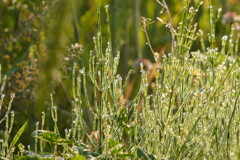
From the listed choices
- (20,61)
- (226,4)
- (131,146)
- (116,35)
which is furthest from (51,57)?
(226,4)

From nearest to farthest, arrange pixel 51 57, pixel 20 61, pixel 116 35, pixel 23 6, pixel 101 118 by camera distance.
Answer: pixel 51 57, pixel 101 118, pixel 20 61, pixel 23 6, pixel 116 35

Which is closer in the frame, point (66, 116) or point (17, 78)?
point (17, 78)

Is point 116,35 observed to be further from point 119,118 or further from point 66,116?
point 119,118

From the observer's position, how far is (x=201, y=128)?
1.68 m

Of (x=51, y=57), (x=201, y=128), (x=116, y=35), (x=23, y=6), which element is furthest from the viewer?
(x=116, y=35)

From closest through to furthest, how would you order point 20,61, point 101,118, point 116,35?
point 101,118, point 20,61, point 116,35

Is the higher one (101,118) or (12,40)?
(12,40)

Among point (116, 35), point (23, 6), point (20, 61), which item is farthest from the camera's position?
point (116, 35)

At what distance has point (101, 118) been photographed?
156 centimetres

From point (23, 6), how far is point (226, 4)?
1.50m

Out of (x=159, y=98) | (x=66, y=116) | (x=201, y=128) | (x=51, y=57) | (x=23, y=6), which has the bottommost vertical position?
(x=66, y=116)

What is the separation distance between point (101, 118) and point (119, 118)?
0.08m

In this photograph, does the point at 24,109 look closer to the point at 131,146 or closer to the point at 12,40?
the point at 12,40

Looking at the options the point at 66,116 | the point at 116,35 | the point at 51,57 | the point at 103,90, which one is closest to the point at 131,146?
the point at 103,90
